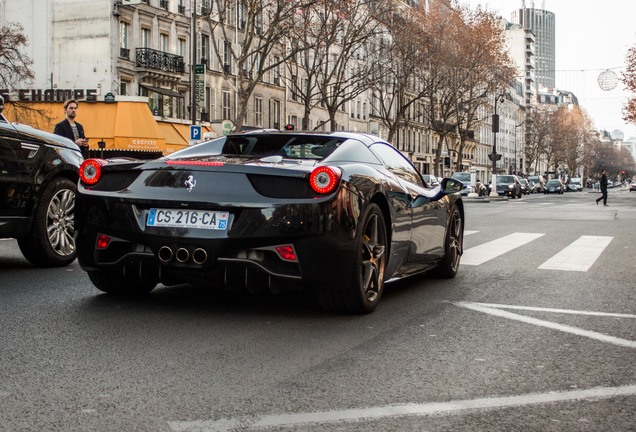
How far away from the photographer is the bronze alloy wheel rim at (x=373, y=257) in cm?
602

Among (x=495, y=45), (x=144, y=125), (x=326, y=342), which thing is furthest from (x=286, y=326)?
(x=495, y=45)

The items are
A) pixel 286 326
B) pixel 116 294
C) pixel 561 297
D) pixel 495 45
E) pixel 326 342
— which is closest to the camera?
pixel 326 342

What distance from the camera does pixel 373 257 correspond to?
20.1 feet

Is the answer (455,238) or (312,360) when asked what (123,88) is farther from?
(312,360)

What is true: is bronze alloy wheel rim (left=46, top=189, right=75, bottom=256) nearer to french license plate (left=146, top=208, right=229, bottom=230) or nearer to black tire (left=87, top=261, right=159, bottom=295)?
black tire (left=87, top=261, right=159, bottom=295)

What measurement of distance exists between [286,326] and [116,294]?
1.65m

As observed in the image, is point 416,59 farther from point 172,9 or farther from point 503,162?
point 503,162

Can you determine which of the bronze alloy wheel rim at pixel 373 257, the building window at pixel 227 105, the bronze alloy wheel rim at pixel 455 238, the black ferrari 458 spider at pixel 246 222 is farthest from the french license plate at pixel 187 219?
the building window at pixel 227 105

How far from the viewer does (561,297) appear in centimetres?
721

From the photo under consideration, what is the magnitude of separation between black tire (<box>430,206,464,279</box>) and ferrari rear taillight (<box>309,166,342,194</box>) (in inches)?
115

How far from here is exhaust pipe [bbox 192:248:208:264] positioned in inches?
219

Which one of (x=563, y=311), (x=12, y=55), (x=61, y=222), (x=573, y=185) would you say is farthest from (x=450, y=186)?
(x=573, y=185)

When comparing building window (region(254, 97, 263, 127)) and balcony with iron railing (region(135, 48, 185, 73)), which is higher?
balcony with iron railing (region(135, 48, 185, 73))

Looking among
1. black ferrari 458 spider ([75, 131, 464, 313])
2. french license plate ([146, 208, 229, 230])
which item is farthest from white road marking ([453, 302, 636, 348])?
french license plate ([146, 208, 229, 230])
